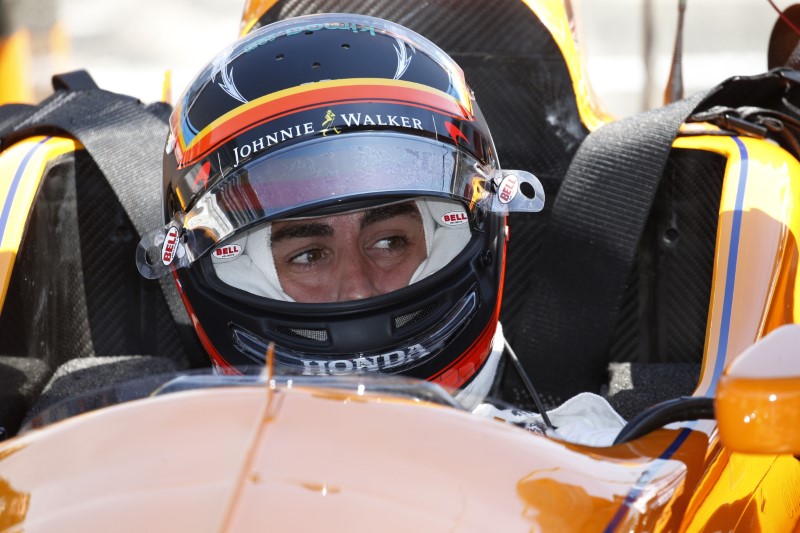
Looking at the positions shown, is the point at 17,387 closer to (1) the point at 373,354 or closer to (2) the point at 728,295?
(1) the point at 373,354

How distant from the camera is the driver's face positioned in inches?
85.1

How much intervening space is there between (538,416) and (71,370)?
108cm

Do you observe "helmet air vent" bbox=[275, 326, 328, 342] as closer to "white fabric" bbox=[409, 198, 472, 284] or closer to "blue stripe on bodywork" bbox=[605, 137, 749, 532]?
"white fabric" bbox=[409, 198, 472, 284]

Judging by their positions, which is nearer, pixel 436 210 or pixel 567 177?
pixel 436 210

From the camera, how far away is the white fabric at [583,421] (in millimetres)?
1813

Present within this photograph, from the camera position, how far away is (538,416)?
194cm

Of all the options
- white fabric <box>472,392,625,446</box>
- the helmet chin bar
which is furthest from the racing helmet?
white fabric <box>472,392,625,446</box>

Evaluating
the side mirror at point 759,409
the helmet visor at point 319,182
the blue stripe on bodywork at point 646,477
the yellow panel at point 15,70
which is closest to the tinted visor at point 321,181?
the helmet visor at point 319,182

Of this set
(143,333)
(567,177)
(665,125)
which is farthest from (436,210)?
(143,333)

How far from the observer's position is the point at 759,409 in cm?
119

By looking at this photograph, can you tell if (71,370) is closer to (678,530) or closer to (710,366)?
(710,366)

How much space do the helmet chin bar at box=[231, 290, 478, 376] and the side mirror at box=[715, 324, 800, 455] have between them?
2.76 ft

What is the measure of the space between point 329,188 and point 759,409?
3.08ft

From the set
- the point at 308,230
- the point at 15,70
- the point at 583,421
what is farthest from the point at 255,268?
the point at 15,70
